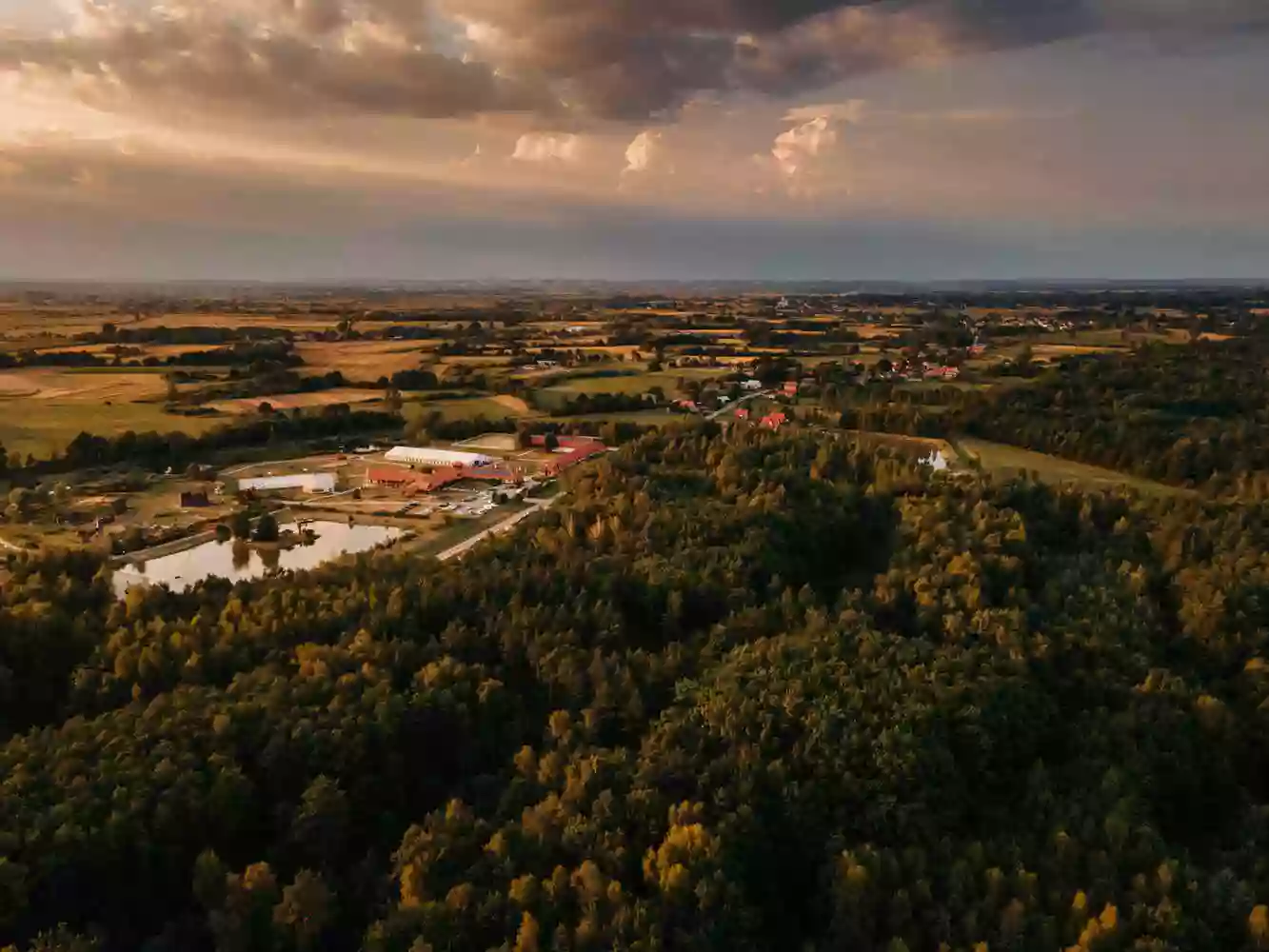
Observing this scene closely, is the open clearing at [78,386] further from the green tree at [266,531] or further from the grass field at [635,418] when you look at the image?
the green tree at [266,531]

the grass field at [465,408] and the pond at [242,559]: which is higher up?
the grass field at [465,408]

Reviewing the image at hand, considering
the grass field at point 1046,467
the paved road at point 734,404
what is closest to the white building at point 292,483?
the paved road at point 734,404

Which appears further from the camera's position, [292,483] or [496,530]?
[292,483]

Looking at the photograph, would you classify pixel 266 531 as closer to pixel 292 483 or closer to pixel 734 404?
pixel 292 483

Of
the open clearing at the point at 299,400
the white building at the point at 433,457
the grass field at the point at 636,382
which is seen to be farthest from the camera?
the grass field at the point at 636,382

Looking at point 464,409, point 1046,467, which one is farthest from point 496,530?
point 464,409

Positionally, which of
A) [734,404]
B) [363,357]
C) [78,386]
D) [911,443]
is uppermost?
[363,357]

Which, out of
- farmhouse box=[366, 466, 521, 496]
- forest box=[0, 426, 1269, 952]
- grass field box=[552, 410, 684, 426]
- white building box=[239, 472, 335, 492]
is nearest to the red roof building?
grass field box=[552, 410, 684, 426]
